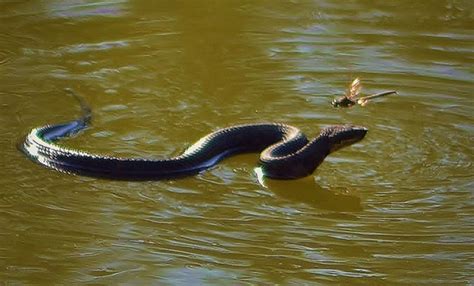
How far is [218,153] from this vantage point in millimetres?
9008

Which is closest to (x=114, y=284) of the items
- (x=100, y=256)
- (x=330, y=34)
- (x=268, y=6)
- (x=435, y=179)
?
(x=100, y=256)

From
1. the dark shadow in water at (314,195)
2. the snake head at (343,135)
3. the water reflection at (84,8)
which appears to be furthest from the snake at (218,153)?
the water reflection at (84,8)

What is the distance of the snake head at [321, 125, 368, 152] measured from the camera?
866 cm

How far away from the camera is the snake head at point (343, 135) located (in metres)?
8.66

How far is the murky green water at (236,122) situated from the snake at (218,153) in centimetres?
11

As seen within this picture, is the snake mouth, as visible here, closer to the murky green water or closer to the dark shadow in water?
the murky green water

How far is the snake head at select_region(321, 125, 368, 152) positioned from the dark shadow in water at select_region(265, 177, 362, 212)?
33 centimetres

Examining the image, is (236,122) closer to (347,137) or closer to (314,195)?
(347,137)

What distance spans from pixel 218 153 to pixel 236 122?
26.8 inches

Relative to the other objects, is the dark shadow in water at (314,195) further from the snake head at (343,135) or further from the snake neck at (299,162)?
the snake head at (343,135)

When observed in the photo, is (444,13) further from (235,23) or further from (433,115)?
(433,115)

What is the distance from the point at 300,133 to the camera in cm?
909

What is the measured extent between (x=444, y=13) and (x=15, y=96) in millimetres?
4878

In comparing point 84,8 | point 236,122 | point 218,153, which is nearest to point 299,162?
point 218,153
